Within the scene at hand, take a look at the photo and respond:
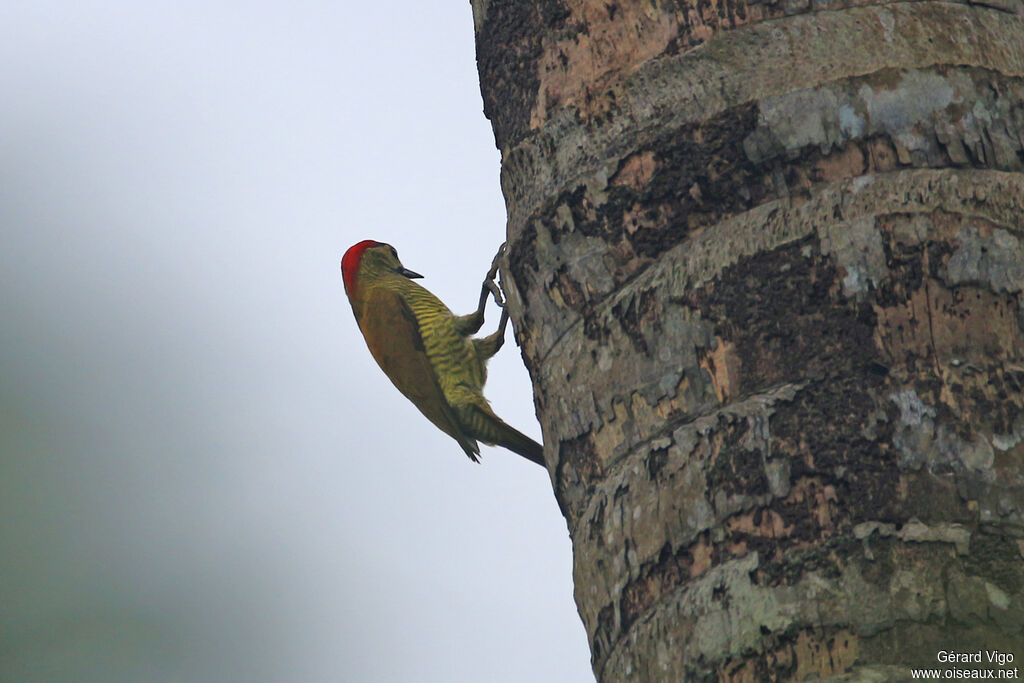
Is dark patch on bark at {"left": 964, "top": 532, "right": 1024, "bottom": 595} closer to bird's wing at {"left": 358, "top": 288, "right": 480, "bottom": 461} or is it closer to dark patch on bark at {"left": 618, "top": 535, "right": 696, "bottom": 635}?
dark patch on bark at {"left": 618, "top": 535, "right": 696, "bottom": 635}

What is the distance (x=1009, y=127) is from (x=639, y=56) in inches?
24.0

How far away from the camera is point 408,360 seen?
5.20 m

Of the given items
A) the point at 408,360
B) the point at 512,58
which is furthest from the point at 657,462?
the point at 408,360

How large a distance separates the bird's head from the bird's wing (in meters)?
0.35

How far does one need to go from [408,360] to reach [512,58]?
3155 mm

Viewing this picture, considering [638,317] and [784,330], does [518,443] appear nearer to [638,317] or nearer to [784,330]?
[638,317]

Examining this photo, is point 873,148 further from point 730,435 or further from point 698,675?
point 698,675

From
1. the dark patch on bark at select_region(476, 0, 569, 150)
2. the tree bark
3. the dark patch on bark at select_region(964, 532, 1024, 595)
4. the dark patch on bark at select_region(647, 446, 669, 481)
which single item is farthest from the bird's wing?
the dark patch on bark at select_region(964, 532, 1024, 595)

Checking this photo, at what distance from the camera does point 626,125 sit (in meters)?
1.88

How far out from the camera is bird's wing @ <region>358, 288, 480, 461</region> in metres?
5.18

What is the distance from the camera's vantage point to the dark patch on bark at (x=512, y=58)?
2.09m

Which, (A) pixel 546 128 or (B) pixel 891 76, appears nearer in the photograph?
(B) pixel 891 76

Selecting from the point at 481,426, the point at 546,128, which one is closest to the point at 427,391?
the point at 481,426

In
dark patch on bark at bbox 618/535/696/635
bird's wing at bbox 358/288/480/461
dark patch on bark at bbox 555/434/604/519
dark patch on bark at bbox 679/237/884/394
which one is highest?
bird's wing at bbox 358/288/480/461
